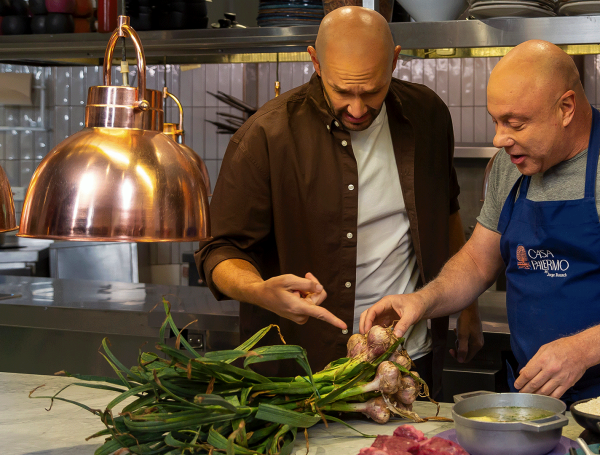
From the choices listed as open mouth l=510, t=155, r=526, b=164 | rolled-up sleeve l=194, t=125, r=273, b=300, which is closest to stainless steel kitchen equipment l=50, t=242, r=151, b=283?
rolled-up sleeve l=194, t=125, r=273, b=300

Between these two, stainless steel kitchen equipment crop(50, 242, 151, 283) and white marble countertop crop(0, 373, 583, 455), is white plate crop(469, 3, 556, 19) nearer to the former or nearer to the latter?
white marble countertop crop(0, 373, 583, 455)

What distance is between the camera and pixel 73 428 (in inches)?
61.6

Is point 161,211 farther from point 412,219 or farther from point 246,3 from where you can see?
point 246,3

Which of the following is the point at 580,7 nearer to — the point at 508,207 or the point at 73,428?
the point at 508,207

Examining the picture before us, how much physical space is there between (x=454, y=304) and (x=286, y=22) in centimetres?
135

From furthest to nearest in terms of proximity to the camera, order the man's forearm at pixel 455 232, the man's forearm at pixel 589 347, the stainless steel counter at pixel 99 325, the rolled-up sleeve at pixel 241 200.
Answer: the stainless steel counter at pixel 99 325
the man's forearm at pixel 455 232
the rolled-up sleeve at pixel 241 200
the man's forearm at pixel 589 347

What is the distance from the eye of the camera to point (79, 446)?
146cm

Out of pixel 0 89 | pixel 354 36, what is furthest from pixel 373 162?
pixel 0 89

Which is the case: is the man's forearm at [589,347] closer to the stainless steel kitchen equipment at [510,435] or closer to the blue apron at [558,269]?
the blue apron at [558,269]

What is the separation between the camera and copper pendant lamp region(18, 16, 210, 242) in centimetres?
104

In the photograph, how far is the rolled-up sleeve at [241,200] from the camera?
2.14 m

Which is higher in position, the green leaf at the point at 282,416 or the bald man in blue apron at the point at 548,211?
the bald man in blue apron at the point at 548,211

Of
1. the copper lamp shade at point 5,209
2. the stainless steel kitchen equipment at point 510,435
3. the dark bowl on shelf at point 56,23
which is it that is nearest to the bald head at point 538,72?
the stainless steel kitchen equipment at point 510,435

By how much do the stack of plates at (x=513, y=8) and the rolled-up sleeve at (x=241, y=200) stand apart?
89cm
